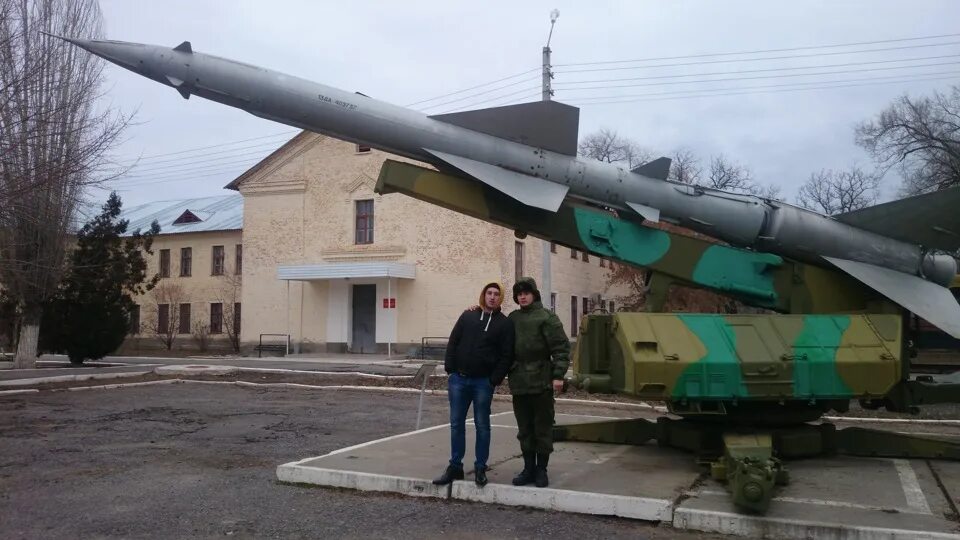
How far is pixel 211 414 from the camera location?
10703mm

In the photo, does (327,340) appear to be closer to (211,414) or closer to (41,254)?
(41,254)

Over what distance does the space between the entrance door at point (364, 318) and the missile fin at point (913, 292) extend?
68.3 ft

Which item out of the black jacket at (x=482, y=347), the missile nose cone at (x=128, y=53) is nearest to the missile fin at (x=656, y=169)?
the black jacket at (x=482, y=347)

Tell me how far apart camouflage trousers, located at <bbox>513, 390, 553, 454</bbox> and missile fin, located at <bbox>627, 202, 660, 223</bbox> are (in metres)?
2.67

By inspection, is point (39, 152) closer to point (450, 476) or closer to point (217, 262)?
point (450, 476)

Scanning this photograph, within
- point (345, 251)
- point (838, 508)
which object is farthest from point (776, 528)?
point (345, 251)

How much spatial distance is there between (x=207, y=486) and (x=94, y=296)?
616 inches

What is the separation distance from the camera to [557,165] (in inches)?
303

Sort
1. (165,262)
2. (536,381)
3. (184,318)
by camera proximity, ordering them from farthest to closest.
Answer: (165,262)
(184,318)
(536,381)

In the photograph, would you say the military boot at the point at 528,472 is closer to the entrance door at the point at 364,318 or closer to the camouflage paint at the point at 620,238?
the camouflage paint at the point at 620,238

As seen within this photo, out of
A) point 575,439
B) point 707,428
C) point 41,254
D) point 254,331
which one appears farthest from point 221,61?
point 254,331

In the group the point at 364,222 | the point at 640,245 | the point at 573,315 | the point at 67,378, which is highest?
the point at 364,222

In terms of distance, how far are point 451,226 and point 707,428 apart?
19.3 meters

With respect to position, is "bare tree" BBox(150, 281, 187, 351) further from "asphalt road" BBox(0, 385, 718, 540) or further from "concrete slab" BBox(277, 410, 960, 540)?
"concrete slab" BBox(277, 410, 960, 540)
